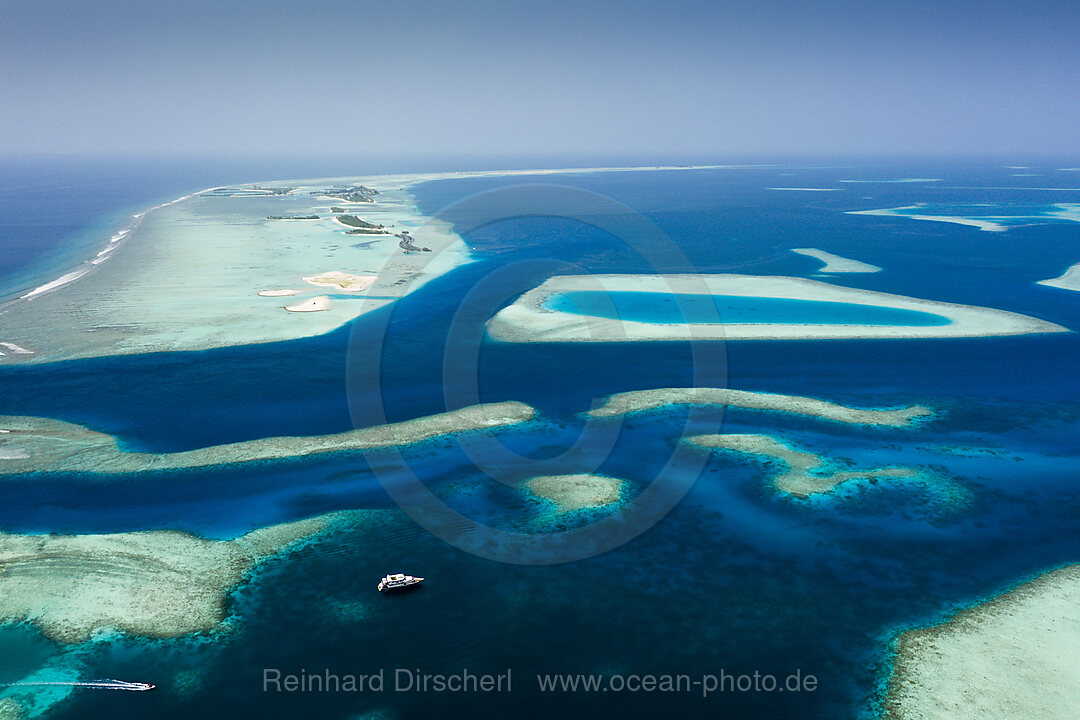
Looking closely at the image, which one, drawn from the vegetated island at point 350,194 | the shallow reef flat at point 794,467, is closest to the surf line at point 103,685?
the shallow reef flat at point 794,467

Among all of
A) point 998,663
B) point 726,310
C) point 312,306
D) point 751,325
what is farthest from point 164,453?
point 726,310

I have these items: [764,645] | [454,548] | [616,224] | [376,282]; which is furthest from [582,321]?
[616,224]

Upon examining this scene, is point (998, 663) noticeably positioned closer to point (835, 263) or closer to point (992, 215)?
point (835, 263)

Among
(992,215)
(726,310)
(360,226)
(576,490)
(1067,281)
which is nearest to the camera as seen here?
(576,490)

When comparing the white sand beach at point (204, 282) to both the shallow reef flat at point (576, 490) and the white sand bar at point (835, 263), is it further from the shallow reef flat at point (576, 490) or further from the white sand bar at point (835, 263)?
the white sand bar at point (835, 263)

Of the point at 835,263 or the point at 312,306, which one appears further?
the point at 835,263

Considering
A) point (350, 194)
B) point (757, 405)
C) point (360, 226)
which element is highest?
point (350, 194)

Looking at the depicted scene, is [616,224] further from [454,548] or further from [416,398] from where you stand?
[454,548]
